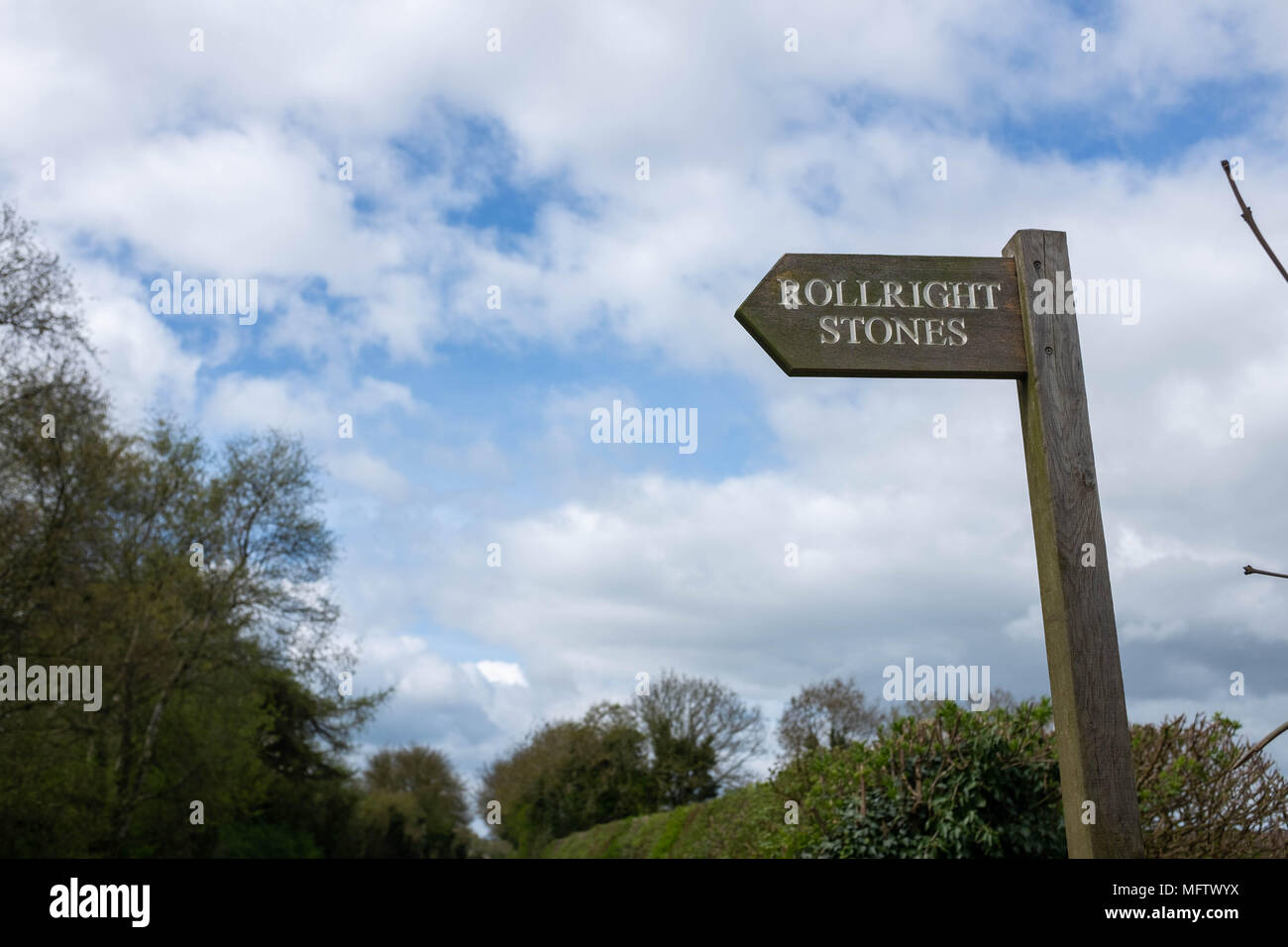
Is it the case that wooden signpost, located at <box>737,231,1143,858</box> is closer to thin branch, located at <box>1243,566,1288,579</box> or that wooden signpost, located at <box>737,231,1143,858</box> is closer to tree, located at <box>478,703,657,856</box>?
thin branch, located at <box>1243,566,1288,579</box>

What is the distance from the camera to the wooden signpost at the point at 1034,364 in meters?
3.37

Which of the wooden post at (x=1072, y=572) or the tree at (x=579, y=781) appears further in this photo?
the tree at (x=579, y=781)

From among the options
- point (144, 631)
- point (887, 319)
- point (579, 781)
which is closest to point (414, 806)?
point (579, 781)

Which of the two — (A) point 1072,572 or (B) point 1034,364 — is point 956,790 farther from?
(B) point 1034,364

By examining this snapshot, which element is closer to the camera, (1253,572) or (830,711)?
(1253,572)

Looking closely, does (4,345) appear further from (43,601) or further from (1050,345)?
(1050,345)

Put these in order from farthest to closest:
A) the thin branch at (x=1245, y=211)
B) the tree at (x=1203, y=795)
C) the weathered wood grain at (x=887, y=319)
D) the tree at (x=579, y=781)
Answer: the tree at (x=579, y=781)
the tree at (x=1203, y=795)
the weathered wood grain at (x=887, y=319)
the thin branch at (x=1245, y=211)

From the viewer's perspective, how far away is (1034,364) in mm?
3699

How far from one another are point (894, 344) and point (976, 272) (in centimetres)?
49

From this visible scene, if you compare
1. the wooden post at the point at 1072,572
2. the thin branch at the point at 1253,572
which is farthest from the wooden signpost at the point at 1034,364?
the thin branch at the point at 1253,572

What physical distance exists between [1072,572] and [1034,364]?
2.62 feet

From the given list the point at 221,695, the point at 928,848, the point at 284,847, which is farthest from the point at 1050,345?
the point at 284,847

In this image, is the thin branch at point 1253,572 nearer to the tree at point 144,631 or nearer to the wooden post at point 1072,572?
the wooden post at point 1072,572

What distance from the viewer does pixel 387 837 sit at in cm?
4638
